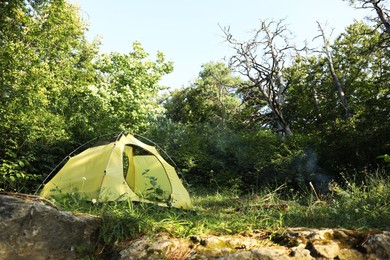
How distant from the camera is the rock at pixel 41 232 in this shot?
298 centimetres

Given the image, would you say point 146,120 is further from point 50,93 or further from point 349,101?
point 349,101

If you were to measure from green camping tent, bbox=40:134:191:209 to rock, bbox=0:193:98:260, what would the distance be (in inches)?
53.6

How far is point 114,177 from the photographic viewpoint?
18.6 feet

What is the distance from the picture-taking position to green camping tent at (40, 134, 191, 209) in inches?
209

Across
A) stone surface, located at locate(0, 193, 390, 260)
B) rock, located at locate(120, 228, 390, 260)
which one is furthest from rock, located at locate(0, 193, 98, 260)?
rock, located at locate(120, 228, 390, 260)

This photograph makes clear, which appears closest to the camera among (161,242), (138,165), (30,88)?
(161,242)

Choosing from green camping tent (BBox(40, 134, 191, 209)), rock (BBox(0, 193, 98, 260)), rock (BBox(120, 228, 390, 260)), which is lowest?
rock (BBox(120, 228, 390, 260))

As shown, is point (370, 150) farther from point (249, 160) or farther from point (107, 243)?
point (107, 243)

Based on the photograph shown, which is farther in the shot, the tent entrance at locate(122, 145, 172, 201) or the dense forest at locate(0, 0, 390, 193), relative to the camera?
the dense forest at locate(0, 0, 390, 193)

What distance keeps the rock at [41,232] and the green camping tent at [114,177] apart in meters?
1.36

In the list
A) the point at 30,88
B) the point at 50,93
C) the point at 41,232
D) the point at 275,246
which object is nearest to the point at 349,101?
the point at 50,93

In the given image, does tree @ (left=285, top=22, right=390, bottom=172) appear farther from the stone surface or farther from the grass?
the stone surface

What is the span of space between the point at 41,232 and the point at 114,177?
2.58 metres

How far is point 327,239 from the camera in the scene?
288 cm
